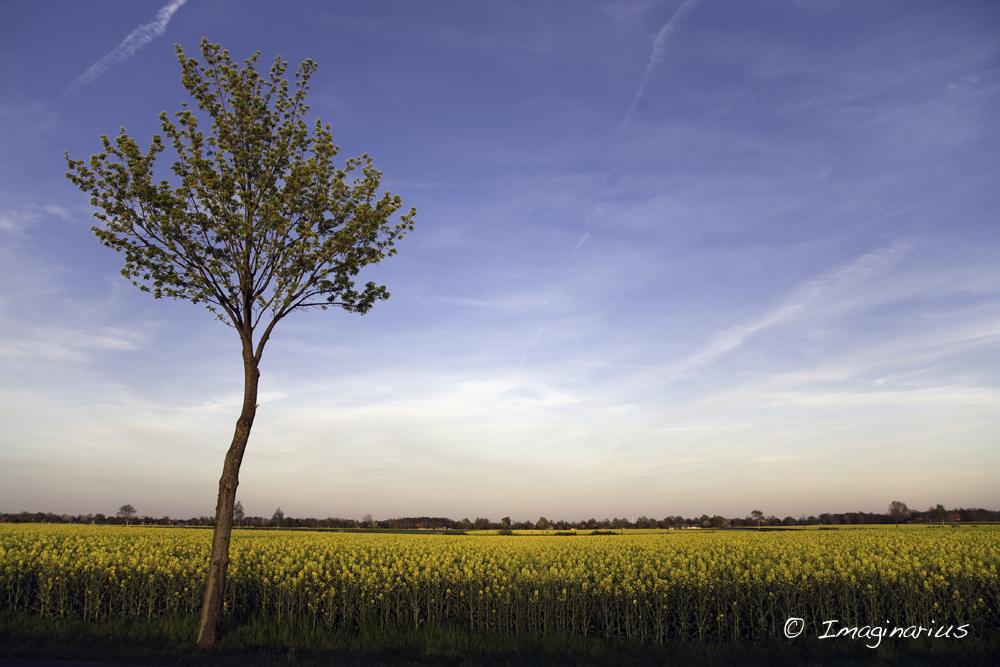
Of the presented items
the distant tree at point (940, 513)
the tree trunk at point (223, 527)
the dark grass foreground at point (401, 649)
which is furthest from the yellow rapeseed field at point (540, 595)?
the distant tree at point (940, 513)

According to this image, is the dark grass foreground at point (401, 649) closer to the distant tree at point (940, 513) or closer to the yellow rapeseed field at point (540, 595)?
the yellow rapeseed field at point (540, 595)

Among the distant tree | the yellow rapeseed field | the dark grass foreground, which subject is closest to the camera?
the dark grass foreground

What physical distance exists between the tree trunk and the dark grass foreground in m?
0.45

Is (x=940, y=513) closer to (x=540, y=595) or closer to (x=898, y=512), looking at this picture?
(x=898, y=512)

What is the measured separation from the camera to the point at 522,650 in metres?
12.1

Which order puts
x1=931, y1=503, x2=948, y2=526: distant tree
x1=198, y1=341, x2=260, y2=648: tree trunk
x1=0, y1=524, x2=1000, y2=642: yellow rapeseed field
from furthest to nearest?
x1=931, y1=503, x2=948, y2=526: distant tree
x1=0, y1=524, x2=1000, y2=642: yellow rapeseed field
x1=198, y1=341, x2=260, y2=648: tree trunk

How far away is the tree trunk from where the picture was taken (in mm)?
11188

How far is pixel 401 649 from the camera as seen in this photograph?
11867 millimetres

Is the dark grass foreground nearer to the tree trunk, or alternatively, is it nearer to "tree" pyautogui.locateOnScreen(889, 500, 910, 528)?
the tree trunk

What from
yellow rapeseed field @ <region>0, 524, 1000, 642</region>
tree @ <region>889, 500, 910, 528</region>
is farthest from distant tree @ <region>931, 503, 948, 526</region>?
yellow rapeseed field @ <region>0, 524, 1000, 642</region>

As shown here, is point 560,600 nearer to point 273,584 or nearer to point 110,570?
point 273,584

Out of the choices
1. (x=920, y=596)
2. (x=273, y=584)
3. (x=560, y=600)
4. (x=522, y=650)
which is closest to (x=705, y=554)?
(x=920, y=596)

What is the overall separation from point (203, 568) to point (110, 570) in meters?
2.45

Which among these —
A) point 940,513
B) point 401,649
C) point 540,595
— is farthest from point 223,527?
point 940,513
